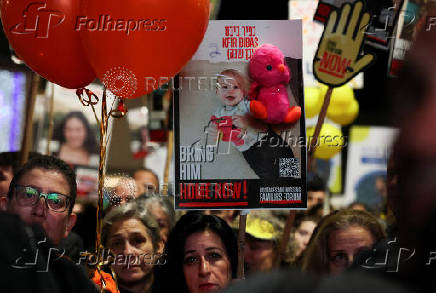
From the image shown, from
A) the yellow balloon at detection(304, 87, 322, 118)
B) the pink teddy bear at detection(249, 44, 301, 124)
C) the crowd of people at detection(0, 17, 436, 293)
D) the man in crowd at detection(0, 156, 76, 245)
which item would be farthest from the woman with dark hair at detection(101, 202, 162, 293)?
the yellow balloon at detection(304, 87, 322, 118)

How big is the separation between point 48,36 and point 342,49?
1.38 m

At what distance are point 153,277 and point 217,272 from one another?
385mm

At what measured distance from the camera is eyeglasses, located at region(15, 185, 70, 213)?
2527 mm

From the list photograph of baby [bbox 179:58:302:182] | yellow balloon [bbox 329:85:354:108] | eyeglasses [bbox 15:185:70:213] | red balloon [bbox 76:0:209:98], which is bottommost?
eyeglasses [bbox 15:185:70:213]

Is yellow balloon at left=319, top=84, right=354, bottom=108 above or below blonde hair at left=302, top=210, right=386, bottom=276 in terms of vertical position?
above

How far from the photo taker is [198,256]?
2877 mm

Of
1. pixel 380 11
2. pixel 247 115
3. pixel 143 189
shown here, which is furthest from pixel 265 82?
pixel 143 189

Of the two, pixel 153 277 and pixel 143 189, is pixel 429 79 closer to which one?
pixel 153 277

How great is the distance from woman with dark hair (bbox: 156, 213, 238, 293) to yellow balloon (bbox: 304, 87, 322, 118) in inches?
62.7

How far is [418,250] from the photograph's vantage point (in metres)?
0.73

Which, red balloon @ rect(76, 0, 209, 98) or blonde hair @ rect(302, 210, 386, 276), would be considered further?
blonde hair @ rect(302, 210, 386, 276)

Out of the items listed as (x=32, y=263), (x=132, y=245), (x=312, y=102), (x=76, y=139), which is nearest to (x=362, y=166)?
(x=312, y=102)

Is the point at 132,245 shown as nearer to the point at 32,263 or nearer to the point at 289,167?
the point at 289,167

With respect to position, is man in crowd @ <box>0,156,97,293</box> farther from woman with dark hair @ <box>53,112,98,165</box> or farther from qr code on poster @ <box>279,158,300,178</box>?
woman with dark hair @ <box>53,112,98,165</box>
